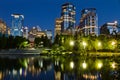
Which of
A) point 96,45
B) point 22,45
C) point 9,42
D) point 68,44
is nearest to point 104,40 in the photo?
point 96,45

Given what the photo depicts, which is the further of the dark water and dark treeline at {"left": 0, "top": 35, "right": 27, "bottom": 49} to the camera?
dark treeline at {"left": 0, "top": 35, "right": 27, "bottom": 49}

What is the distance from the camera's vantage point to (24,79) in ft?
81.0

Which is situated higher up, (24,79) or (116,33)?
(116,33)

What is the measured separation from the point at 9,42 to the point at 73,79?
4072 inches

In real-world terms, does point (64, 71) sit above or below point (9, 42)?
below

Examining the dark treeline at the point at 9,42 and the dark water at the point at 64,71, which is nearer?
the dark water at the point at 64,71

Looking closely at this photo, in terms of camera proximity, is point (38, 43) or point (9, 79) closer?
point (9, 79)

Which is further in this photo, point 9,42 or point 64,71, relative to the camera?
point 9,42

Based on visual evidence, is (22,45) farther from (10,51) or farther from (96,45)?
(96,45)

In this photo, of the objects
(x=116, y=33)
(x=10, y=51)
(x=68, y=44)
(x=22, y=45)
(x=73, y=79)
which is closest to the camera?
(x=116, y=33)

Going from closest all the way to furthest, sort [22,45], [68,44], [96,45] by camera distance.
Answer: [96,45] < [68,44] < [22,45]

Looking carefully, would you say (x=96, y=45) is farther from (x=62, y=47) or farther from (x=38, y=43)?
(x=38, y=43)

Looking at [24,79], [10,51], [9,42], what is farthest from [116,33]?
[9,42]

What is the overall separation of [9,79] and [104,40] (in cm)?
6884
